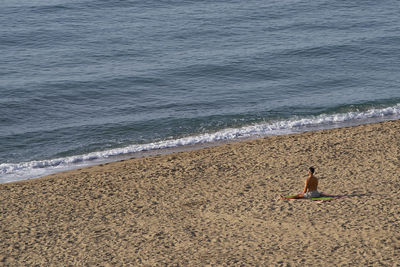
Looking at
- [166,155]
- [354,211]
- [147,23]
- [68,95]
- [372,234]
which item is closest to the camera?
[372,234]

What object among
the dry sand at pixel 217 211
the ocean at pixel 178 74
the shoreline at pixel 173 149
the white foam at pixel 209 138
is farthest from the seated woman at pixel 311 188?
the ocean at pixel 178 74

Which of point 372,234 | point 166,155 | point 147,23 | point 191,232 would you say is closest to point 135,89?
point 166,155

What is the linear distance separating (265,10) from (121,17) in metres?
11.3

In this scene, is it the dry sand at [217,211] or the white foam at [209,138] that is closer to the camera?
the dry sand at [217,211]

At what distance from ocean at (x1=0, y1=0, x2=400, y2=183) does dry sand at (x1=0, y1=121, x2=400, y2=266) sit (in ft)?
10.6

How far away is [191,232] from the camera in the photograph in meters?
16.5

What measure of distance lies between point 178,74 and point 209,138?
28.0 feet

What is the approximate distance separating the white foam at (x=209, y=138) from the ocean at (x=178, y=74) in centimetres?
5

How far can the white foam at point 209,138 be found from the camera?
22.9m

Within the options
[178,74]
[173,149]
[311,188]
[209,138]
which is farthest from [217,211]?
[178,74]

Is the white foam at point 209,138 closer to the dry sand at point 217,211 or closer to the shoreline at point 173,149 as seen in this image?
the shoreline at point 173,149

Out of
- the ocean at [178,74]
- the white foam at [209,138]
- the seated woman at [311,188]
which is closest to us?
the seated woman at [311,188]

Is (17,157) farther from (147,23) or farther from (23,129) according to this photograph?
(147,23)

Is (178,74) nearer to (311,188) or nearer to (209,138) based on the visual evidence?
(209,138)
